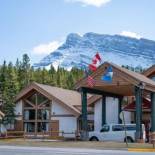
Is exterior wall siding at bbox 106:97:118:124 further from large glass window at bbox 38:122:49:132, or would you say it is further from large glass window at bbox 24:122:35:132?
large glass window at bbox 24:122:35:132

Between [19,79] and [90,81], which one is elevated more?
[19,79]

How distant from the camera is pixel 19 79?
91.2 m

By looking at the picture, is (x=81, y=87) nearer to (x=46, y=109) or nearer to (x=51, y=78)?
(x=46, y=109)

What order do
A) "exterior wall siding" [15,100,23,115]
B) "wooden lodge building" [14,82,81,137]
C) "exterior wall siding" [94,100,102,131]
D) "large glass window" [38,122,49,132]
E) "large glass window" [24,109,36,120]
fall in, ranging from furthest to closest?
"large glass window" [24,109,36,120], "exterior wall siding" [15,100,23,115], "large glass window" [38,122,49,132], "wooden lodge building" [14,82,81,137], "exterior wall siding" [94,100,102,131]

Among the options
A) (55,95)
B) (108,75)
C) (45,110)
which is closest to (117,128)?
(108,75)

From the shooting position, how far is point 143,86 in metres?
41.7

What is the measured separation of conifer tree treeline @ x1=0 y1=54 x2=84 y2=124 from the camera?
62031 mm

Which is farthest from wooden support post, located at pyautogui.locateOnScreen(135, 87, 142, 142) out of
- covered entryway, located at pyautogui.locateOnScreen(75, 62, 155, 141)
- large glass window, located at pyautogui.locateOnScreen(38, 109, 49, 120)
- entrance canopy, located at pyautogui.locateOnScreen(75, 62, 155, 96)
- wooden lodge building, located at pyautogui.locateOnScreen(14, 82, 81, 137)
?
large glass window, located at pyautogui.locateOnScreen(38, 109, 49, 120)

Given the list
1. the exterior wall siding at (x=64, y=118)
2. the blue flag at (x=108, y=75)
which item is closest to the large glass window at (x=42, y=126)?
the exterior wall siding at (x=64, y=118)

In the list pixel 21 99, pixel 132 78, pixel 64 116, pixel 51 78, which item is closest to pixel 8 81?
pixel 21 99

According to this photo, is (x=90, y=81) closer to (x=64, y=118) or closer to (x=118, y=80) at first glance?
(x=118, y=80)

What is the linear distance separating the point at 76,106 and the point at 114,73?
1710 centimetres

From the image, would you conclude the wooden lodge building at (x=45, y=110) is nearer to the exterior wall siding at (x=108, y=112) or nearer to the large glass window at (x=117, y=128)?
the exterior wall siding at (x=108, y=112)

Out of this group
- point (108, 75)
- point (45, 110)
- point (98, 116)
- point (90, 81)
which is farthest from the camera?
point (45, 110)
